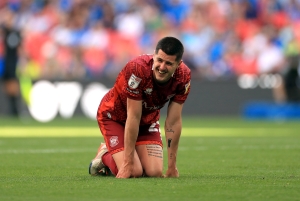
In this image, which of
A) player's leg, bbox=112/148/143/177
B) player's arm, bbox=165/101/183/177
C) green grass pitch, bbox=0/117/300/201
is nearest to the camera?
green grass pitch, bbox=0/117/300/201

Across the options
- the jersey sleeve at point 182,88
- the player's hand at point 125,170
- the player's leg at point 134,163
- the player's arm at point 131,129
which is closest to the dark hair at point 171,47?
the jersey sleeve at point 182,88

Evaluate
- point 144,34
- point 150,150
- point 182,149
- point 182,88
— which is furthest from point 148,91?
point 144,34

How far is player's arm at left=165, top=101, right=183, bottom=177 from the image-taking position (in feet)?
25.6

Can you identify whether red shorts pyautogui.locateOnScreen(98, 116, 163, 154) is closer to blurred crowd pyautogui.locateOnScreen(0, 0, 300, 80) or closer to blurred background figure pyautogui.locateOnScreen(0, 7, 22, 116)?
blurred background figure pyautogui.locateOnScreen(0, 7, 22, 116)

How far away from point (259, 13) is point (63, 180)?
56.9 feet

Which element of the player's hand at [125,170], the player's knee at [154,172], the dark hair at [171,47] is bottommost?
the player's knee at [154,172]

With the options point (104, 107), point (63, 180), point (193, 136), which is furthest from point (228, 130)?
point (63, 180)

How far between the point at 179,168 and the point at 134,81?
1932mm

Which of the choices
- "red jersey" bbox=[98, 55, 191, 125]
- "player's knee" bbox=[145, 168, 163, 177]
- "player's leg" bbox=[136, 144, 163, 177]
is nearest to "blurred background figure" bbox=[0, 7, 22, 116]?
"player's leg" bbox=[136, 144, 163, 177]

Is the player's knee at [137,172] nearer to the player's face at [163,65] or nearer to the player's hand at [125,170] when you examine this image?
the player's hand at [125,170]

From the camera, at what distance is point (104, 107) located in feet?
27.9

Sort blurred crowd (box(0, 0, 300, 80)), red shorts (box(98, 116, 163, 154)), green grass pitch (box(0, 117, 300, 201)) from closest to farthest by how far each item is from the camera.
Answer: green grass pitch (box(0, 117, 300, 201))
red shorts (box(98, 116, 163, 154))
blurred crowd (box(0, 0, 300, 80))

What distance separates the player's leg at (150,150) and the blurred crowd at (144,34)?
12.3 meters

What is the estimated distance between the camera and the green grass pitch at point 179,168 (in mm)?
6332
